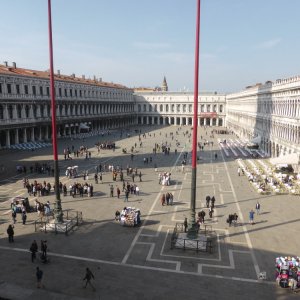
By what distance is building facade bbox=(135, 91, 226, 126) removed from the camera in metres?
145

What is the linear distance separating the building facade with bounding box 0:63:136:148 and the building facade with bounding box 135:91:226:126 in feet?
88.6

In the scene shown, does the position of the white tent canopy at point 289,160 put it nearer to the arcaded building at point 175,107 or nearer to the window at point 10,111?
the window at point 10,111

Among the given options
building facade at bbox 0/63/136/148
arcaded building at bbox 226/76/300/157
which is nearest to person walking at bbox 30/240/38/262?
arcaded building at bbox 226/76/300/157

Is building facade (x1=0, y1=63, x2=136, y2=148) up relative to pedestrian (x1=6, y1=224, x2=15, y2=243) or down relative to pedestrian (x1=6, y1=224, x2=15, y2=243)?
up

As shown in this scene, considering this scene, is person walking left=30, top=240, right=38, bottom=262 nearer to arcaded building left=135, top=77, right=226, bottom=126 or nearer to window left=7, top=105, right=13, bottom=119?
window left=7, top=105, right=13, bottom=119

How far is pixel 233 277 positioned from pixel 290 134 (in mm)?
34109

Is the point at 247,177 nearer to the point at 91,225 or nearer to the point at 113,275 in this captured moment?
the point at 91,225

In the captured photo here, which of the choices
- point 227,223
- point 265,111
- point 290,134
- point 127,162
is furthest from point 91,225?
point 265,111

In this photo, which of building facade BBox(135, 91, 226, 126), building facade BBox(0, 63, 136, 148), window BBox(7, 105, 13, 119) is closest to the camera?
window BBox(7, 105, 13, 119)

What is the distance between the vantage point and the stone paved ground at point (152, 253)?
15617 mm

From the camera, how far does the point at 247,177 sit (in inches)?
1619

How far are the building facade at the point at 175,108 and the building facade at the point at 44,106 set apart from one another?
27.0 m

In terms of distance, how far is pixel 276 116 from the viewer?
5309cm

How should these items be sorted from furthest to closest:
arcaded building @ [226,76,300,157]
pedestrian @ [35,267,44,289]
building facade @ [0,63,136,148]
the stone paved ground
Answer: building facade @ [0,63,136,148]
arcaded building @ [226,76,300,157]
the stone paved ground
pedestrian @ [35,267,44,289]
